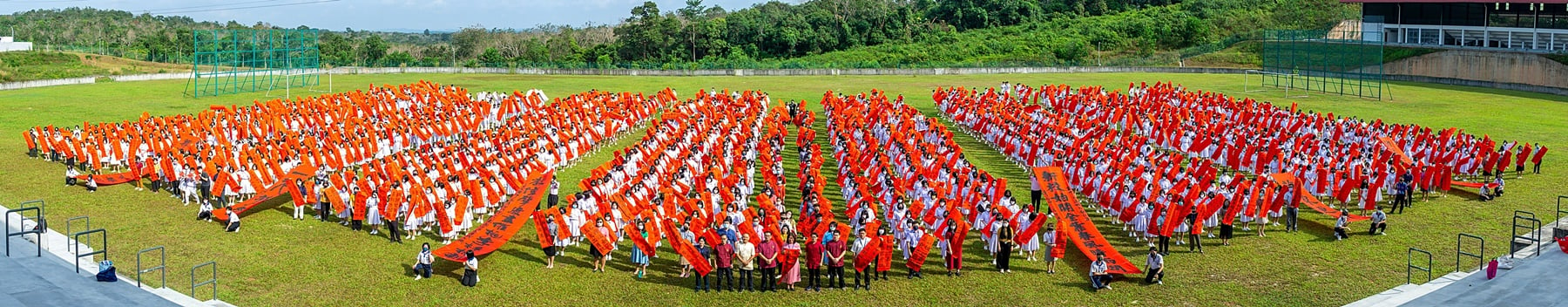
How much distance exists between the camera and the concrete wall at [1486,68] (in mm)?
45062

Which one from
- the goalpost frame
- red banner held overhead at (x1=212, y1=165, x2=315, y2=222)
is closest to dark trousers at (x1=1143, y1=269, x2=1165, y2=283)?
red banner held overhead at (x1=212, y1=165, x2=315, y2=222)

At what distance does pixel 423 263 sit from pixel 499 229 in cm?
191

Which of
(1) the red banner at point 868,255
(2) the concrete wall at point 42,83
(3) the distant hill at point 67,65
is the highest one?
(3) the distant hill at point 67,65

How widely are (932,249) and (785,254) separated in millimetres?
2928

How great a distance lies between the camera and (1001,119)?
29203mm

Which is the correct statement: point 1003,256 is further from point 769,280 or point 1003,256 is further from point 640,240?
point 640,240

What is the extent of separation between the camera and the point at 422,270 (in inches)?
603

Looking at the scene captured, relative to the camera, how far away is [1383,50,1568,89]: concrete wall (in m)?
45.1

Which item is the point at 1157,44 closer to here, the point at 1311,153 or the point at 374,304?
the point at 1311,153

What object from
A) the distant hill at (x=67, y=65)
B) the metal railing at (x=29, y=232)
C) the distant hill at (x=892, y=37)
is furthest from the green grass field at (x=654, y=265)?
the distant hill at (x=892, y=37)

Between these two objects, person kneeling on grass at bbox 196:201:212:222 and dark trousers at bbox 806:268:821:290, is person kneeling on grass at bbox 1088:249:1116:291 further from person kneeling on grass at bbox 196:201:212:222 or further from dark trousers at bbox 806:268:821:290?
person kneeling on grass at bbox 196:201:212:222

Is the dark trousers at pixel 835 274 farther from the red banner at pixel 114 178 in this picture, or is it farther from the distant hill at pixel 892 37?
the distant hill at pixel 892 37

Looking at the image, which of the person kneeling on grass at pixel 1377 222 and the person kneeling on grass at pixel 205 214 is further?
the person kneeling on grass at pixel 205 214

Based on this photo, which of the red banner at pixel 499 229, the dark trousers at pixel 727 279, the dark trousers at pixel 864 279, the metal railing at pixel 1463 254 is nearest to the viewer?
the dark trousers at pixel 727 279
